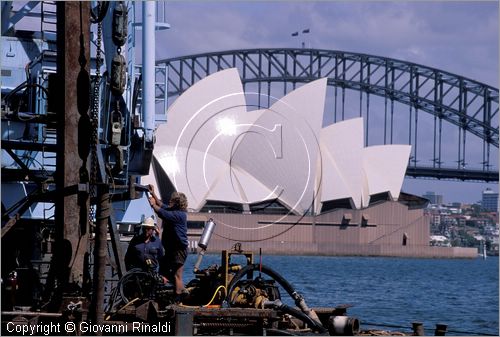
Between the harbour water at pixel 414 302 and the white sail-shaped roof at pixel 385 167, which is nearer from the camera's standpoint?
the harbour water at pixel 414 302

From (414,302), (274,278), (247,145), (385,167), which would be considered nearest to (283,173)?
(247,145)

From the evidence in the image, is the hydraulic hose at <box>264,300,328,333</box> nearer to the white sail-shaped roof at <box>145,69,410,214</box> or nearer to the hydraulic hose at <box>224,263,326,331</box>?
the hydraulic hose at <box>224,263,326,331</box>

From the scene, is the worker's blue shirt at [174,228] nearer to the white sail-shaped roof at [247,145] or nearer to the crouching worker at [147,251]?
the crouching worker at [147,251]

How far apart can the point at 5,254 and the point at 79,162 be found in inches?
201

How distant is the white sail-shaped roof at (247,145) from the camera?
70062 millimetres

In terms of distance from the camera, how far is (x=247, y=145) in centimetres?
7062

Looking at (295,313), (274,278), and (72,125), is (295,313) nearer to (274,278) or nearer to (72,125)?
(274,278)

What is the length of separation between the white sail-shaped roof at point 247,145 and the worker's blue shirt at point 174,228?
55485 millimetres

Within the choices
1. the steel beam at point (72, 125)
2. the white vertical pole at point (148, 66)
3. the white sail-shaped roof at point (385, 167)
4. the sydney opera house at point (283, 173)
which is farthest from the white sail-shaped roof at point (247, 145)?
the steel beam at point (72, 125)

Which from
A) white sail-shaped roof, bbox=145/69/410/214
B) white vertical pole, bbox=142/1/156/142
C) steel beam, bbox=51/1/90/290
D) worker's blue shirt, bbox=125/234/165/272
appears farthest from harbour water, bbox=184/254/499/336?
white sail-shaped roof, bbox=145/69/410/214

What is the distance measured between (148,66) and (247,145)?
176ft

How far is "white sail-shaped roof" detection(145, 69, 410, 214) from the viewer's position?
70062 millimetres

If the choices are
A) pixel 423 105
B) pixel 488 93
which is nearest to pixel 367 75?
pixel 423 105

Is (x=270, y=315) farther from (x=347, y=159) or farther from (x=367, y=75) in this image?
(x=367, y=75)
